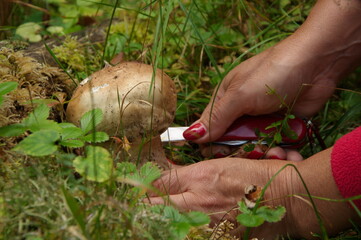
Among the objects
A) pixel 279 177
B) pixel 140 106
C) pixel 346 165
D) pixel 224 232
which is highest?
pixel 140 106

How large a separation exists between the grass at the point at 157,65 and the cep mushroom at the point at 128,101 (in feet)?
0.33

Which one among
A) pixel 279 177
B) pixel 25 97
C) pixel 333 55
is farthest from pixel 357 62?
pixel 25 97

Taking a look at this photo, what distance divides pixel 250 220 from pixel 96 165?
453 millimetres

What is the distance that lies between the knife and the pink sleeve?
45 centimetres

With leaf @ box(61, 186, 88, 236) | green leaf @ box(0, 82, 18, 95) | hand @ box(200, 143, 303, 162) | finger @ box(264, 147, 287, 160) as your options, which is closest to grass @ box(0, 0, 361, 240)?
leaf @ box(61, 186, 88, 236)

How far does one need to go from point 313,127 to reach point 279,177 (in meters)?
0.48

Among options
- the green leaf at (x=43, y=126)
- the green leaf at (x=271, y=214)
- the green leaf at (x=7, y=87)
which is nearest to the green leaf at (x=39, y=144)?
the green leaf at (x=43, y=126)

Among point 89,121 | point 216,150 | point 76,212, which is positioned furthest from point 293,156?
point 76,212

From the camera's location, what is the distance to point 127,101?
4.89 feet

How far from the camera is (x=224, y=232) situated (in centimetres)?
141

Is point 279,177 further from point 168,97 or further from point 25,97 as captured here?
point 25,97

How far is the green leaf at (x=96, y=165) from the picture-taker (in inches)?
40.2

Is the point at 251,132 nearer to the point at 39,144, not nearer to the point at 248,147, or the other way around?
the point at 248,147

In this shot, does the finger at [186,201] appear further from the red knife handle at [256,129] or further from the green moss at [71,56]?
the green moss at [71,56]
